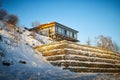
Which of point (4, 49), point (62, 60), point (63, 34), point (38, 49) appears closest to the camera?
point (4, 49)

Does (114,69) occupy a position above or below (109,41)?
below

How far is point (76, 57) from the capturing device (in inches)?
557

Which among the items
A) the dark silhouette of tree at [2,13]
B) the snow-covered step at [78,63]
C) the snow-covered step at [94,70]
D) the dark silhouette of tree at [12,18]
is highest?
the dark silhouette of tree at [2,13]

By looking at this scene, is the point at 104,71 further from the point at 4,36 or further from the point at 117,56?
the point at 4,36

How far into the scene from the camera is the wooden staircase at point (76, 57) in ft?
44.7

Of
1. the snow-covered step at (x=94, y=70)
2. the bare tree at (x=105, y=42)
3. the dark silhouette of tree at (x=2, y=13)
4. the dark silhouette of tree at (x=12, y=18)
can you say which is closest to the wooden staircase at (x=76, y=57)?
the snow-covered step at (x=94, y=70)

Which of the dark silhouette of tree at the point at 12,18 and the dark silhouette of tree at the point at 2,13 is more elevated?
the dark silhouette of tree at the point at 2,13

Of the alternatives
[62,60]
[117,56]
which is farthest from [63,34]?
[62,60]

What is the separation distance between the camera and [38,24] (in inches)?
1529

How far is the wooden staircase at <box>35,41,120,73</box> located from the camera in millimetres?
13610

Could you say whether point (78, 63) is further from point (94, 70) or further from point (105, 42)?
point (105, 42)

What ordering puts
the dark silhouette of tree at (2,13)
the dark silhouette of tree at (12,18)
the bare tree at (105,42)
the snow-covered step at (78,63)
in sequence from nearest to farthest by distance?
1. the snow-covered step at (78,63)
2. the dark silhouette of tree at (12,18)
3. the dark silhouette of tree at (2,13)
4. the bare tree at (105,42)

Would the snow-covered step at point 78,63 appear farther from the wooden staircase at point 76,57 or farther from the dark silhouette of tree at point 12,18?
the dark silhouette of tree at point 12,18

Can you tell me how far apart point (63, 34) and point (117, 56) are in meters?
15.9
